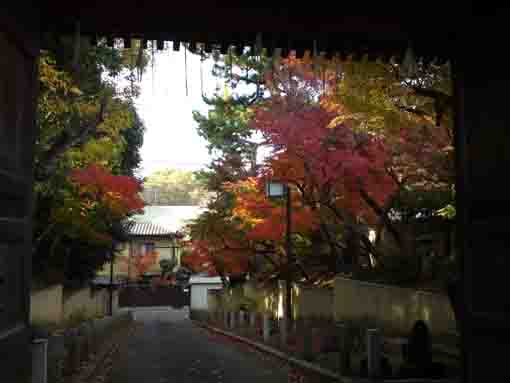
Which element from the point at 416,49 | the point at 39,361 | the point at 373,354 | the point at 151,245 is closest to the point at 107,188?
the point at 39,361

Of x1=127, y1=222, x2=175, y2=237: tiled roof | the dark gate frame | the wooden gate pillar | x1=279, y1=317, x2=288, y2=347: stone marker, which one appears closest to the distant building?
x1=127, y1=222, x2=175, y2=237: tiled roof

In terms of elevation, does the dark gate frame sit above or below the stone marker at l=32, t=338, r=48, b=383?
above

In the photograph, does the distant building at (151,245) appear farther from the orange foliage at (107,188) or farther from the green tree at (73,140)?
the orange foliage at (107,188)

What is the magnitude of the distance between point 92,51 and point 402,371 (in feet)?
41.8

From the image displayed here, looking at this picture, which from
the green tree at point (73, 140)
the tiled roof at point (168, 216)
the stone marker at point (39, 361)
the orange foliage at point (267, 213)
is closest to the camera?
the stone marker at point (39, 361)

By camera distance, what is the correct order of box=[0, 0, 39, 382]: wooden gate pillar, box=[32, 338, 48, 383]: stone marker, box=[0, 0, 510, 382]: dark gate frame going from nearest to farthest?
box=[0, 0, 39, 382]: wooden gate pillar → box=[0, 0, 510, 382]: dark gate frame → box=[32, 338, 48, 383]: stone marker

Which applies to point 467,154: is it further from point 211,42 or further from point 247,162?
point 247,162

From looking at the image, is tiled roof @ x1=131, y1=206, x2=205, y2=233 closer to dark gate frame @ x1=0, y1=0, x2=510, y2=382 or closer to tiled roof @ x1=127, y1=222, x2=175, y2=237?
tiled roof @ x1=127, y1=222, x2=175, y2=237

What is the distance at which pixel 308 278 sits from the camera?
25250mm

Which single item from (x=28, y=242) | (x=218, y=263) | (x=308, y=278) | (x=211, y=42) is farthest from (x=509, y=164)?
(x=218, y=263)

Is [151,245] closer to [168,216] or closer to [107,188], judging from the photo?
[168,216]

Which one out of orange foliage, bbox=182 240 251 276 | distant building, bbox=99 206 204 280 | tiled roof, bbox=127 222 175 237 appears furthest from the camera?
tiled roof, bbox=127 222 175 237

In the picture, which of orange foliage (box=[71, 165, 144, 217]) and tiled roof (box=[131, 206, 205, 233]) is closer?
orange foliage (box=[71, 165, 144, 217])

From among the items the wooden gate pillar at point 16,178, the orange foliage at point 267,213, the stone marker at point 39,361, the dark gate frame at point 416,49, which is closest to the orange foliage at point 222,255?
the orange foliage at point 267,213
